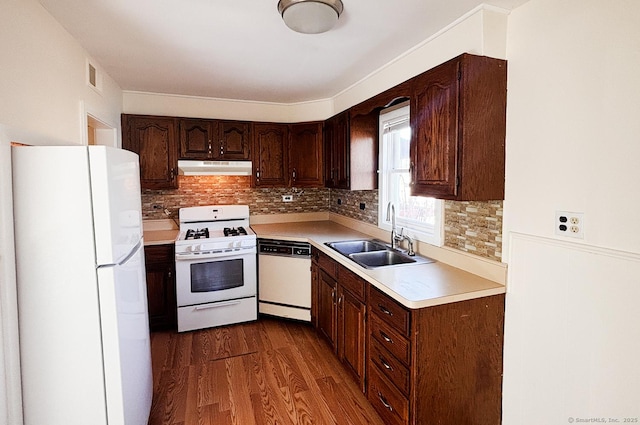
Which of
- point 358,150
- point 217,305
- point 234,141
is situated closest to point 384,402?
point 217,305

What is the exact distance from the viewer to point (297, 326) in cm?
337

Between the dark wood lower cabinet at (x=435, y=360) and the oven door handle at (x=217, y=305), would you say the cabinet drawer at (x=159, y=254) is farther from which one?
the dark wood lower cabinet at (x=435, y=360)

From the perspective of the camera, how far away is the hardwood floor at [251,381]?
2.10 metres

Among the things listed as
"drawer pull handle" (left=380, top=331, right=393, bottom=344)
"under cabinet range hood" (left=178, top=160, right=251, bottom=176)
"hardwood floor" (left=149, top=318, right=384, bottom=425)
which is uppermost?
"under cabinet range hood" (left=178, top=160, right=251, bottom=176)

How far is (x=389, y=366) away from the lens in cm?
187

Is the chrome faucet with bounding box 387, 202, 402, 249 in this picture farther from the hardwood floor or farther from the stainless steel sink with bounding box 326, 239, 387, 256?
the hardwood floor

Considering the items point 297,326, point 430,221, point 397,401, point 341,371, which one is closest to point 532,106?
point 430,221

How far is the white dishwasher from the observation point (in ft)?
10.7

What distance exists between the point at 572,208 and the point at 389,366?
1.23m

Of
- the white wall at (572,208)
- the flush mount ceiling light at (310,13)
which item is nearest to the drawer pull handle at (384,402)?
the white wall at (572,208)

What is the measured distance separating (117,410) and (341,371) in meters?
1.60

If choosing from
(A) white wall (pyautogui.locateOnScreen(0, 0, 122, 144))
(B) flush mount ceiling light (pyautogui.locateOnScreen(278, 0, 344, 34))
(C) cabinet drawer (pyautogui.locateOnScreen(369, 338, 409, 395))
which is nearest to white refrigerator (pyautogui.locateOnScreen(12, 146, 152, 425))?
(A) white wall (pyautogui.locateOnScreen(0, 0, 122, 144))

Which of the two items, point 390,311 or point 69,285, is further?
point 390,311

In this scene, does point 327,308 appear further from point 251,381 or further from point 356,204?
point 356,204
